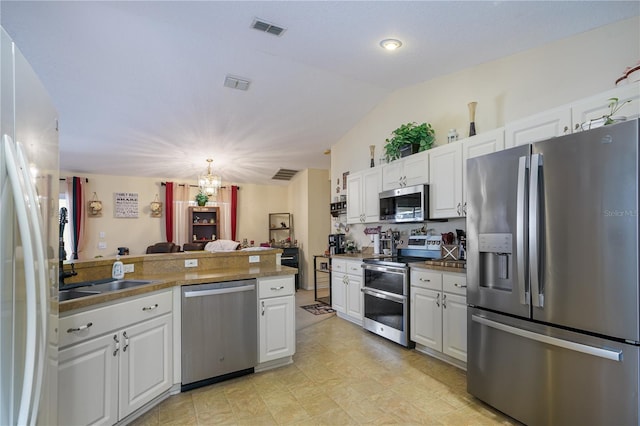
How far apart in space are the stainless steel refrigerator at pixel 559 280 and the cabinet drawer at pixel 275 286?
1.58 m

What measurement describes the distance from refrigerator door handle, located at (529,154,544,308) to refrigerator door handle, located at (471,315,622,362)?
19cm

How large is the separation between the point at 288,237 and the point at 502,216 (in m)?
5.99

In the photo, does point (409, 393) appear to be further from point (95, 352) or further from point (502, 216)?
point (95, 352)

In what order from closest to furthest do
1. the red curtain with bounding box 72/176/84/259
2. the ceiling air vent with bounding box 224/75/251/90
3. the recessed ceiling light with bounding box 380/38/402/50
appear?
the recessed ceiling light with bounding box 380/38/402/50 < the ceiling air vent with bounding box 224/75/251/90 < the red curtain with bounding box 72/176/84/259

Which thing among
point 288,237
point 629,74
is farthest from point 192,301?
point 288,237

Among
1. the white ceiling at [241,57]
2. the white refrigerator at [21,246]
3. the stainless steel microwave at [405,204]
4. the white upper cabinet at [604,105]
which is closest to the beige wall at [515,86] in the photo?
the white ceiling at [241,57]

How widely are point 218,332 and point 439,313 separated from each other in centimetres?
205

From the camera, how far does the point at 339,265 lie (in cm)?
462

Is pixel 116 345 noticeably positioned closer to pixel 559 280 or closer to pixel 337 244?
pixel 559 280

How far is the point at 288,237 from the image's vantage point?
7742 mm

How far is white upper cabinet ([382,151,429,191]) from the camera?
12.1 ft

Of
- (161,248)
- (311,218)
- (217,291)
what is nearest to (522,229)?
(217,291)

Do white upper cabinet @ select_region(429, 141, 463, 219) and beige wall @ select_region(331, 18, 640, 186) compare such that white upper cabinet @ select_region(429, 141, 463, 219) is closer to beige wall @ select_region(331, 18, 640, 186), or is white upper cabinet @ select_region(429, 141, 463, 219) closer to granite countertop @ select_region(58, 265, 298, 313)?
beige wall @ select_region(331, 18, 640, 186)

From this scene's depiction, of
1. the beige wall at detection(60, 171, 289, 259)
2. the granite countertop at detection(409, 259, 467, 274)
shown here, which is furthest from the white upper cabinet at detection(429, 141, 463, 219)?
→ the beige wall at detection(60, 171, 289, 259)
